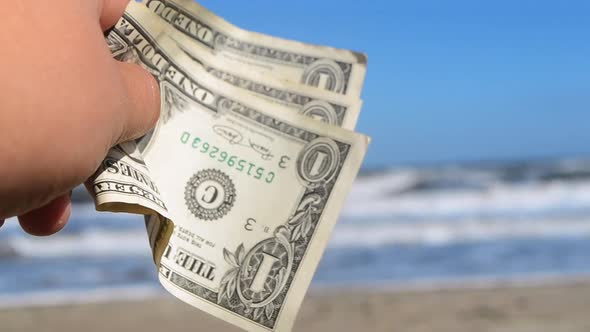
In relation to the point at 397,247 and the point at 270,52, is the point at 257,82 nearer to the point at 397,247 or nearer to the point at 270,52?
the point at 270,52

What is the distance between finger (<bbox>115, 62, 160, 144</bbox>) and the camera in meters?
0.71

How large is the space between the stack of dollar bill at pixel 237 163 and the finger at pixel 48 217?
144 millimetres

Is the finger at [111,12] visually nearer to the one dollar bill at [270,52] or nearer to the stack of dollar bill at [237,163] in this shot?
the stack of dollar bill at [237,163]

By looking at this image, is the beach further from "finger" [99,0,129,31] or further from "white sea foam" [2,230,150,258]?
"finger" [99,0,129,31]

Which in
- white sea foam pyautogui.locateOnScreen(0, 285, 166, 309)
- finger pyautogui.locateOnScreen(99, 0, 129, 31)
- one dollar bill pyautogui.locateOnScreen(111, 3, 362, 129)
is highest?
one dollar bill pyautogui.locateOnScreen(111, 3, 362, 129)

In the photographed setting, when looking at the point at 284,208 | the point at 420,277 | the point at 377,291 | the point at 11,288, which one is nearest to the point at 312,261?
the point at 284,208

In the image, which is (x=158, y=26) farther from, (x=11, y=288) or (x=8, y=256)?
(x=8, y=256)

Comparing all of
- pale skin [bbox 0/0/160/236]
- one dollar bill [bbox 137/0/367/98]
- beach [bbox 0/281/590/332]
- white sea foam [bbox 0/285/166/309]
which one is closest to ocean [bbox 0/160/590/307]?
white sea foam [bbox 0/285/166/309]

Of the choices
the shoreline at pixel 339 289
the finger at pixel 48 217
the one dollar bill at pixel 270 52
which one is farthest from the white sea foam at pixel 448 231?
the finger at pixel 48 217

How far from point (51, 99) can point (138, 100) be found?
8.0 inches

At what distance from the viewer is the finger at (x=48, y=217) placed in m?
0.80

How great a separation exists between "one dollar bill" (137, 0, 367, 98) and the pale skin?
0.44m

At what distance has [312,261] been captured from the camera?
1.20 m

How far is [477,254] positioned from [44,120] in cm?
566
